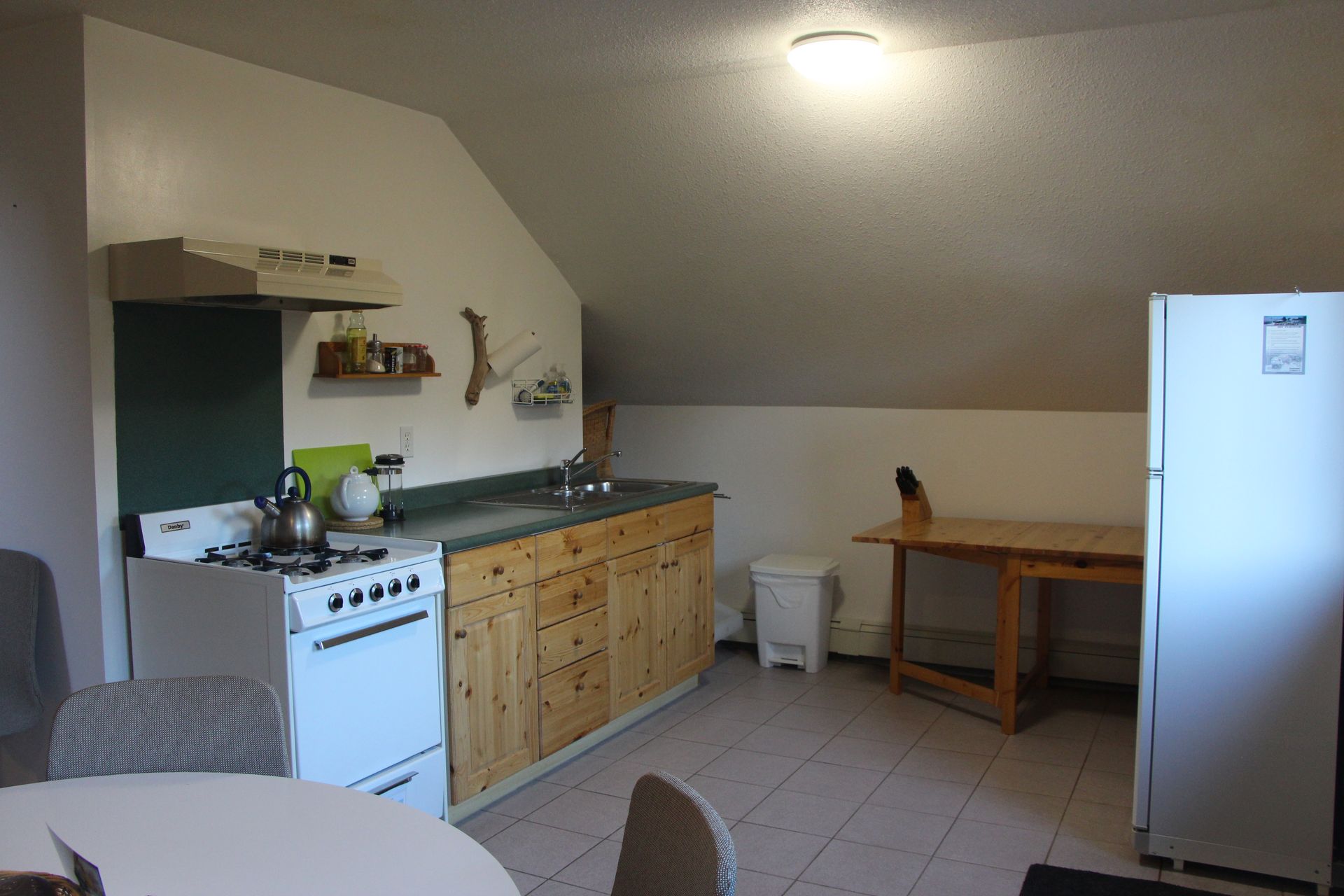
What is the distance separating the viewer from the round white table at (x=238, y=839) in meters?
1.34

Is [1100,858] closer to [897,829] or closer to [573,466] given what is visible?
[897,829]

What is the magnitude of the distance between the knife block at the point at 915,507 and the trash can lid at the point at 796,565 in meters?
0.44

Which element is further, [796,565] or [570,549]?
[796,565]

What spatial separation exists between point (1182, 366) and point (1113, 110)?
2.94ft

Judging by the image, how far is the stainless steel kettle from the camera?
2.98 metres

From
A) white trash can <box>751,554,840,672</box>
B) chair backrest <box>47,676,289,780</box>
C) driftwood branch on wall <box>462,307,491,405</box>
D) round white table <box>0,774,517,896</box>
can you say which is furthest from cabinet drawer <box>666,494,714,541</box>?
round white table <box>0,774,517,896</box>

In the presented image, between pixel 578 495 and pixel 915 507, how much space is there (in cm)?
151

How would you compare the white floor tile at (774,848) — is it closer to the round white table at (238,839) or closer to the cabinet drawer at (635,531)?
the cabinet drawer at (635,531)

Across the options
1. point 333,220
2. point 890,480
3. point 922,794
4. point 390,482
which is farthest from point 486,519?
point 890,480

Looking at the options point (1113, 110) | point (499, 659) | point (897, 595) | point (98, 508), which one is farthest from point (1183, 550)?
point (98, 508)

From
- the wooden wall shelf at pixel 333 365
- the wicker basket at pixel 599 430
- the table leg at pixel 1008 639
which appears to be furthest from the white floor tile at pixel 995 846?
the wicker basket at pixel 599 430

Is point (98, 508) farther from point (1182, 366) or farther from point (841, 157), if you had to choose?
point (1182, 366)

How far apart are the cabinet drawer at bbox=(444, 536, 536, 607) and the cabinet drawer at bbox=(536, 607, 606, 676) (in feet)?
0.78

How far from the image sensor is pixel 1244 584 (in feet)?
9.14
